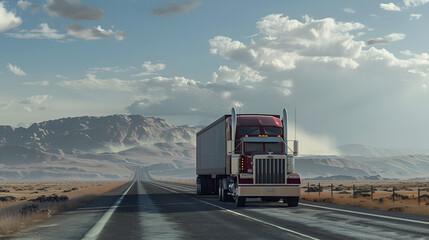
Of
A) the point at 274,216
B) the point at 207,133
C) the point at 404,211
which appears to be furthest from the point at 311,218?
the point at 207,133

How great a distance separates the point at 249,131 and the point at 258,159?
2235 millimetres

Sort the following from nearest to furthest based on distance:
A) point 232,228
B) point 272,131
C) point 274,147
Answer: point 232,228 < point 274,147 < point 272,131

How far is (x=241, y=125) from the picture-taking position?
2816cm

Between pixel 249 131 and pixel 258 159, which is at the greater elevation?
pixel 249 131

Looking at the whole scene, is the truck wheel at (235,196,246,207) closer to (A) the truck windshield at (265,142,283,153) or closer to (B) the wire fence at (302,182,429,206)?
(A) the truck windshield at (265,142,283,153)

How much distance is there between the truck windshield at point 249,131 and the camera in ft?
91.2

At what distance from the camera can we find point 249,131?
27.9 metres

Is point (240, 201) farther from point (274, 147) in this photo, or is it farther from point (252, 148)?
point (274, 147)

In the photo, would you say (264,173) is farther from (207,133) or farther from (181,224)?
(207,133)

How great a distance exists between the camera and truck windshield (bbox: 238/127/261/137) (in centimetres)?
2780

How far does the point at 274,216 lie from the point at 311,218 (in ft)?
4.97

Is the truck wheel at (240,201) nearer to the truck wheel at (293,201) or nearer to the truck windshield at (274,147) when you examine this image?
the truck wheel at (293,201)

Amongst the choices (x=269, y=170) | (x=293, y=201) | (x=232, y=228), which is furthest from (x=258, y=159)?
(x=232, y=228)

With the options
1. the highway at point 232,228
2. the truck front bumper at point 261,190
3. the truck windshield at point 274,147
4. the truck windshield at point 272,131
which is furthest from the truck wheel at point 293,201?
the highway at point 232,228
